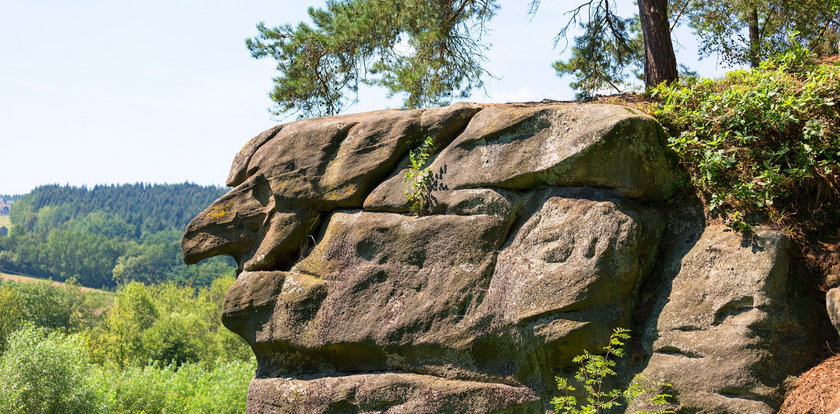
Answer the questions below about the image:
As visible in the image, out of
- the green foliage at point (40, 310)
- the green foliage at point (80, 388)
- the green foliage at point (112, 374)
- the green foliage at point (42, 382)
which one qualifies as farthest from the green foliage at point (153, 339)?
the green foliage at point (42, 382)

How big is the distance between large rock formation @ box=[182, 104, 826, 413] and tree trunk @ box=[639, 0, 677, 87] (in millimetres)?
2517

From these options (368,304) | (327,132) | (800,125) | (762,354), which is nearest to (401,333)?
(368,304)

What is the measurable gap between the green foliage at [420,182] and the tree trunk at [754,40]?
6175mm

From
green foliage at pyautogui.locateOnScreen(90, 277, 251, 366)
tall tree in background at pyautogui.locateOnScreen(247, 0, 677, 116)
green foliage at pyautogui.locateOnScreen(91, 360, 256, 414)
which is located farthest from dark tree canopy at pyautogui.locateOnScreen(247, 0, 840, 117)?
green foliage at pyautogui.locateOnScreen(90, 277, 251, 366)

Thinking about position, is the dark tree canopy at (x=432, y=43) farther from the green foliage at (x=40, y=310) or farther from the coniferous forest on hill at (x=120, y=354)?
the green foliage at (x=40, y=310)

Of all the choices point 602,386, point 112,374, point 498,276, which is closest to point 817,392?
point 602,386

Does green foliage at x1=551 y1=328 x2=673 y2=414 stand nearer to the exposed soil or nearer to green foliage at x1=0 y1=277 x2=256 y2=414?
the exposed soil

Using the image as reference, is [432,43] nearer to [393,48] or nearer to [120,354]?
[393,48]

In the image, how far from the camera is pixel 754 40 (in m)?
12.9

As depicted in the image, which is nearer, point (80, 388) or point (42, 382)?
point (42, 382)

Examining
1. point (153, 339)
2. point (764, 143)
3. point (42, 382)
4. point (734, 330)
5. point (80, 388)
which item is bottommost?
point (153, 339)

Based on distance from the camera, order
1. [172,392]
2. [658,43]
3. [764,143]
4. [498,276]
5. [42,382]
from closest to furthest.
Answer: [764,143]
[498,276]
[658,43]
[42,382]
[172,392]

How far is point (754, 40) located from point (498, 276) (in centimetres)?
813

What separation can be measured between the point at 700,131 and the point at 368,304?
4.66 m
